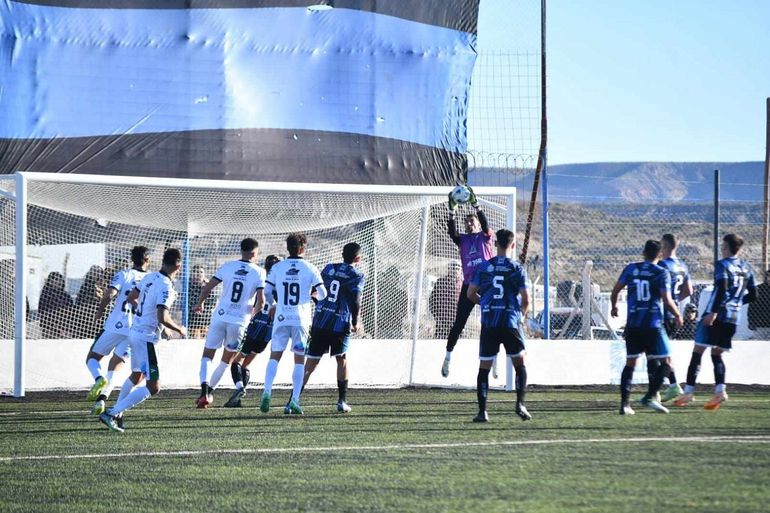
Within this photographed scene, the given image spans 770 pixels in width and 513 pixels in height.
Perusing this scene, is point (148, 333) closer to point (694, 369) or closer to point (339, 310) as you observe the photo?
A: point (339, 310)

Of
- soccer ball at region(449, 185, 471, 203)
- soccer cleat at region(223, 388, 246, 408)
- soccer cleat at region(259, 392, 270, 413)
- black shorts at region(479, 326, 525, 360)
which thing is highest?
soccer ball at region(449, 185, 471, 203)

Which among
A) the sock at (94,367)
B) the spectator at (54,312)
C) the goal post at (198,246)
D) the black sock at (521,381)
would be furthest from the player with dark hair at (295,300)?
the spectator at (54,312)

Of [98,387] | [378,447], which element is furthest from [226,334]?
[378,447]

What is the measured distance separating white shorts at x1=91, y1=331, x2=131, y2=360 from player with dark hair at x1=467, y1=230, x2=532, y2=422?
420 centimetres

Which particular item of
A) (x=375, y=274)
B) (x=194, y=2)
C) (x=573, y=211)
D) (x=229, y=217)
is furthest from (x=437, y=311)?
(x=573, y=211)

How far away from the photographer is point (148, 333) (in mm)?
10625

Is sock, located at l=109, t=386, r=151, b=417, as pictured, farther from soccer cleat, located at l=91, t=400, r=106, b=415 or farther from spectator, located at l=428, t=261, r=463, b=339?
spectator, located at l=428, t=261, r=463, b=339

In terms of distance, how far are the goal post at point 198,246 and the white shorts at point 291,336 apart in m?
3.32

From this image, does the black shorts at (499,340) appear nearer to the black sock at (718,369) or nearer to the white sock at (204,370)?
the black sock at (718,369)

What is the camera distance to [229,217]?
17.1m

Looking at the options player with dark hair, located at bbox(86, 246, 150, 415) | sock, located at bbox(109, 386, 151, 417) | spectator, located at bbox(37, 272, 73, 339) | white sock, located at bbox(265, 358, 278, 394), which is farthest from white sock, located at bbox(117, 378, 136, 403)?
spectator, located at bbox(37, 272, 73, 339)

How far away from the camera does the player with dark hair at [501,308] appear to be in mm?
10969

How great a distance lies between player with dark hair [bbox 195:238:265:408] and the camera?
13184 millimetres

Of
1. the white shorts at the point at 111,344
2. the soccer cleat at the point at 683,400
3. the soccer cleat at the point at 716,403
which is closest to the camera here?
the soccer cleat at the point at 716,403
